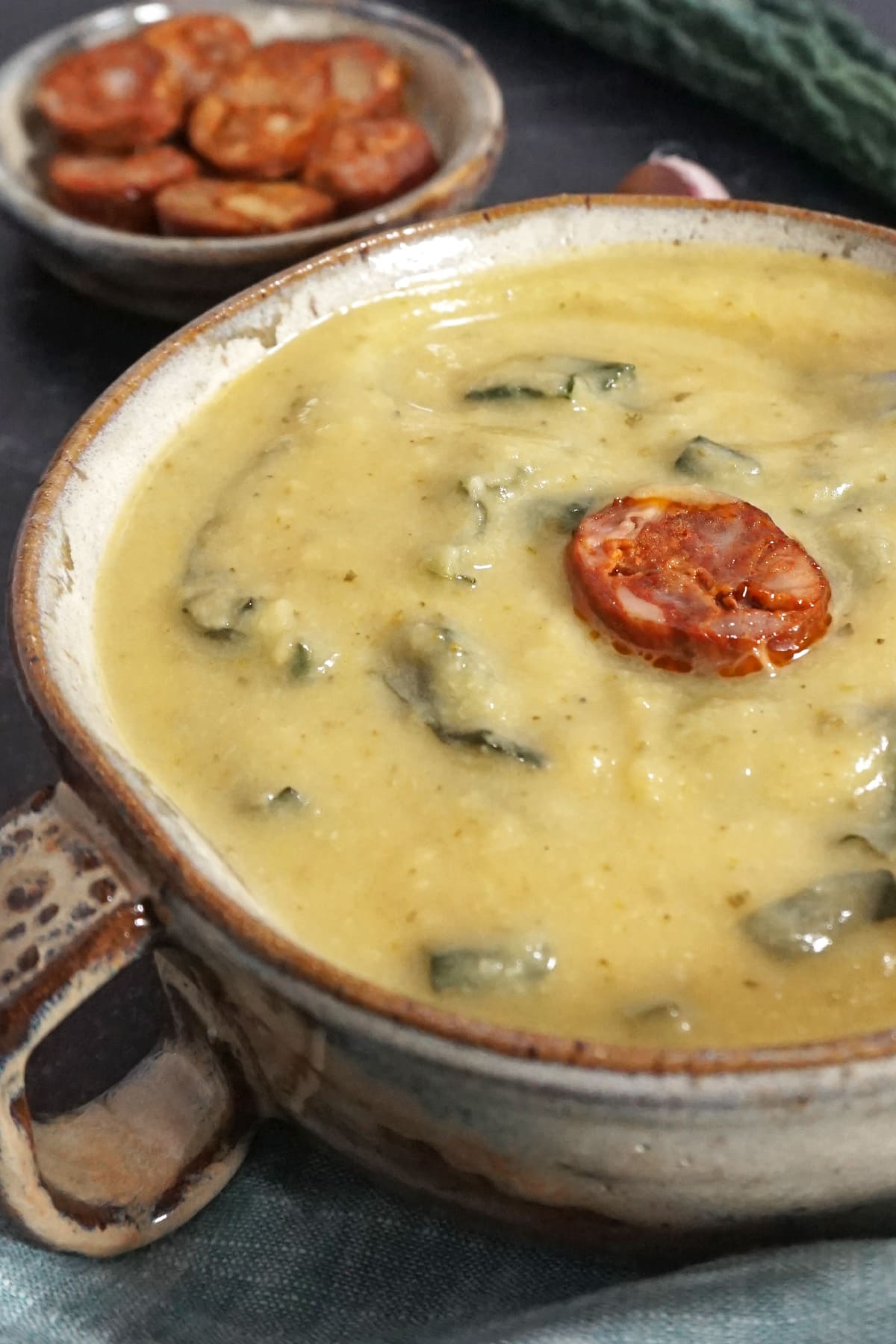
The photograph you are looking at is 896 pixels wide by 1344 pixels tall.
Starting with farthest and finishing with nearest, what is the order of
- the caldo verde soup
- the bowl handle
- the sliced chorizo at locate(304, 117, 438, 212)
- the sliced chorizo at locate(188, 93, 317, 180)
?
the sliced chorizo at locate(188, 93, 317, 180) < the sliced chorizo at locate(304, 117, 438, 212) < the caldo verde soup < the bowl handle

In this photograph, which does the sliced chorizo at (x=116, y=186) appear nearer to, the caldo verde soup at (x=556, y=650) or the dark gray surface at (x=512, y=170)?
the dark gray surface at (x=512, y=170)

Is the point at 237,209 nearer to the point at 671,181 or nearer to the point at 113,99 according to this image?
the point at 113,99

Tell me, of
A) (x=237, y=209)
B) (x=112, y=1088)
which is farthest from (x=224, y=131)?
(x=112, y=1088)

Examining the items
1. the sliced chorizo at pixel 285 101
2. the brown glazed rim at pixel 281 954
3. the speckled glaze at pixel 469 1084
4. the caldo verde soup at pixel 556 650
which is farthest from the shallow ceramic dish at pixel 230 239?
the speckled glaze at pixel 469 1084

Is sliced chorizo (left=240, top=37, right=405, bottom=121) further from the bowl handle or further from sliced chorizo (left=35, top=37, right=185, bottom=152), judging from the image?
the bowl handle

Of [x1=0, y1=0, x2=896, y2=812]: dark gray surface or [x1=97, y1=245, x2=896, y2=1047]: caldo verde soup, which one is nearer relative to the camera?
[x1=97, y1=245, x2=896, y2=1047]: caldo verde soup

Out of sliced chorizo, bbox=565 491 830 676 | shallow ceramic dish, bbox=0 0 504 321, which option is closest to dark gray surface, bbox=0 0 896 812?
shallow ceramic dish, bbox=0 0 504 321
